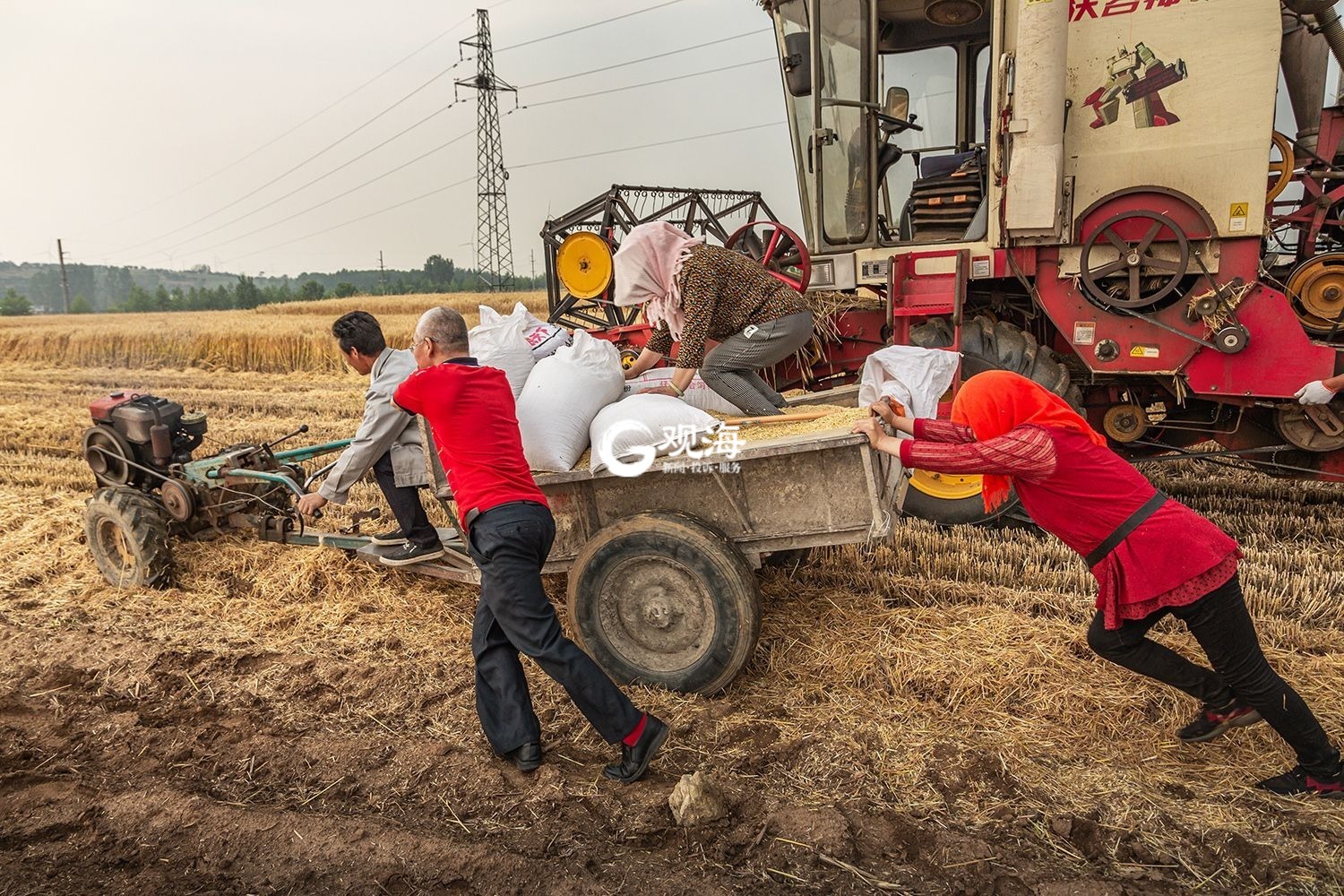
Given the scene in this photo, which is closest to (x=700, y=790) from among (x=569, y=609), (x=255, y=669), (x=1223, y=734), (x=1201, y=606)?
(x=569, y=609)

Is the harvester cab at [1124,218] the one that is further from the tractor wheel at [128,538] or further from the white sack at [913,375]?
the tractor wheel at [128,538]

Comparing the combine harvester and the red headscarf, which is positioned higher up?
the combine harvester

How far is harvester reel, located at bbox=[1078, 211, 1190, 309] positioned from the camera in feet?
15.7

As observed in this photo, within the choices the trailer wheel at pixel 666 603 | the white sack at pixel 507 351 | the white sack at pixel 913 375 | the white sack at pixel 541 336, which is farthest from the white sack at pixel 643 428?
the white sack at pixel 913 375

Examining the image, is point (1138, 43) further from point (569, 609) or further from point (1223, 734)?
point (569, 609)

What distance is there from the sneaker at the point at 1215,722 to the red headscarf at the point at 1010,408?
1086 millimetres

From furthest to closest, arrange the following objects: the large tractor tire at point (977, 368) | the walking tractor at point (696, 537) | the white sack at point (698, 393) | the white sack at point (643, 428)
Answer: the large tractor tire at point (977, 368) < the white sack at point (698, 393) < the white sack at point (643, 428) < the walking tractor at point (696, 537)

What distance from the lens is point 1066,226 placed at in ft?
16.5

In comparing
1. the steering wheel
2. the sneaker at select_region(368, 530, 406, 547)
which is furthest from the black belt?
the steering wheel

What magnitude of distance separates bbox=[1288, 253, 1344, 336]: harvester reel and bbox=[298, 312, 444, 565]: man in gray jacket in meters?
4.92

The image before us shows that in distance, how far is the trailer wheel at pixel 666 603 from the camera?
3340 millimetres

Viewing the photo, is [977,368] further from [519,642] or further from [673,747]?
[519,642]

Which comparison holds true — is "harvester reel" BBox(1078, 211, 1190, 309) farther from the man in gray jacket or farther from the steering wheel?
the man in gray jacket

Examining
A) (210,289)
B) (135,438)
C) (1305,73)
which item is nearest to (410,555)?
(135,438)
